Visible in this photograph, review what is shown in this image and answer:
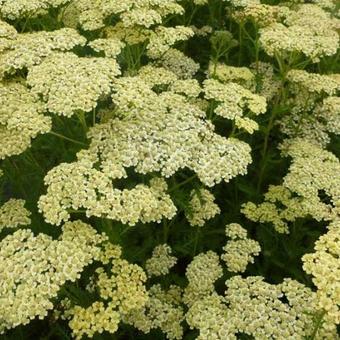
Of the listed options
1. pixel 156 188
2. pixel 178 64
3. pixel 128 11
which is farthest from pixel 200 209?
pixel 128 11

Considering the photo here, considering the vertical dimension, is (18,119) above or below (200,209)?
above

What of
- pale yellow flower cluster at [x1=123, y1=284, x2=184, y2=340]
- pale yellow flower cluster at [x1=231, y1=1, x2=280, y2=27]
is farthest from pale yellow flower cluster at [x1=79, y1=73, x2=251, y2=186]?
pale yellow flower cluster at [x1=231, y1=1, x2=280, y2=27]

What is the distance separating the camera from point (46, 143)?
5.20 meters

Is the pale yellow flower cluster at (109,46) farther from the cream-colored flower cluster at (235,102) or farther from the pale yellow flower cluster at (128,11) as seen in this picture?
the cream-colored flower cluster at (235,102)

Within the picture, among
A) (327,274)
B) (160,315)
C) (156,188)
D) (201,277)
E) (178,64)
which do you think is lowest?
(160,315)

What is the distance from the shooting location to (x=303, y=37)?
5367 mm

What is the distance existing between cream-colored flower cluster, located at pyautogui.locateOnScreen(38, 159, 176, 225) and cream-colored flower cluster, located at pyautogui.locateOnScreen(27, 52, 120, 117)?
0.47 metres

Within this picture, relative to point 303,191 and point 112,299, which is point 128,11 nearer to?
point 303,191

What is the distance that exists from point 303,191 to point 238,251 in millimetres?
837

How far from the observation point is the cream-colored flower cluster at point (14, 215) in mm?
4336

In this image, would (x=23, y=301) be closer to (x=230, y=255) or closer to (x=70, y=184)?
(x=70, y=184)

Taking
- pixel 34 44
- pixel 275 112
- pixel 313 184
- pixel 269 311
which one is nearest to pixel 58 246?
pixel 269 311

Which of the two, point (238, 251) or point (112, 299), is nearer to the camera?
point (112, 299)

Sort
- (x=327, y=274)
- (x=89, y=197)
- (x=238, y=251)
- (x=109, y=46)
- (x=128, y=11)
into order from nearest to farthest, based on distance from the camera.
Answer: (x=327, y=274), (x=89, y=197), (x=238, y=251), (x=109, y=46), (x=128, y=11)
